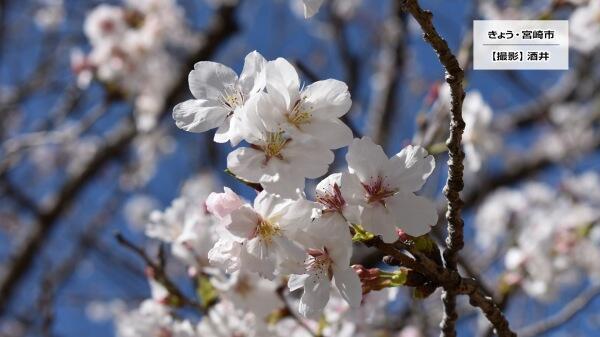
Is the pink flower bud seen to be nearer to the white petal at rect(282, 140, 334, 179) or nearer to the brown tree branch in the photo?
the white petal at rect(282, 140, 334, 179)

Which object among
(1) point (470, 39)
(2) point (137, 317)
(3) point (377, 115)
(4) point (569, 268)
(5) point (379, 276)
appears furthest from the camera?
(3) point (377, 115)

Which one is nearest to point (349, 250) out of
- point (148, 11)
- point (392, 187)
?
point (392, 187)

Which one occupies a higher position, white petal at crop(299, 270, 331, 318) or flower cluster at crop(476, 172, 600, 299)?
white petal at crop(299, 270, 331, 318)

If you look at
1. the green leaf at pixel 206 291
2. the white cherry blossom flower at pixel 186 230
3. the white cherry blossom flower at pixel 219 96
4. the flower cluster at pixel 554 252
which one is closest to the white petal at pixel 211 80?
the white cherry blossom flower at pixel 219 96

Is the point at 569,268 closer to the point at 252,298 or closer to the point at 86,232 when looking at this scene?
the point at 252,298

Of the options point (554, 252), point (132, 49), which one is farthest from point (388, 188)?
point (132, 49)

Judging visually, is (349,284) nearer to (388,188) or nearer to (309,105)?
(388,188)

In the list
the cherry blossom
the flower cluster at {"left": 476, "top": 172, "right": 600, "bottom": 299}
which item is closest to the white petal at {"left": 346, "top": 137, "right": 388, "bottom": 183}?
the cherry blossom

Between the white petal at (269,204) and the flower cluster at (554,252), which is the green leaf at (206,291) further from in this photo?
the flower cluster at (554,252)
